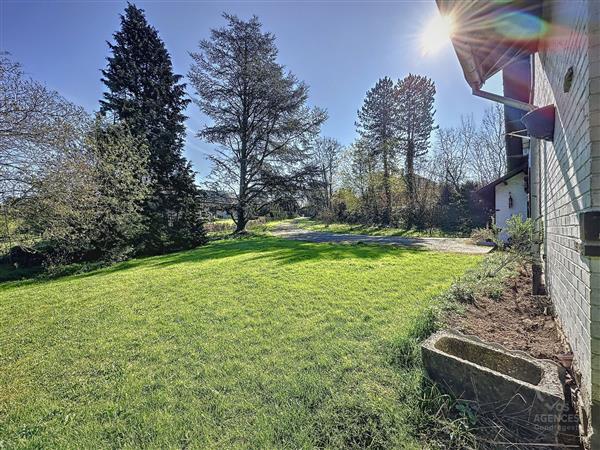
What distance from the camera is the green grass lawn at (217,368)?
74.7 inches

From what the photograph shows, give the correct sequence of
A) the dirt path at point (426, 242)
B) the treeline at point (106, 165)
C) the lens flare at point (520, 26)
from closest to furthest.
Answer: the lens flare at point (520, 26)
the treeline at point (106, 165)
the dirt path at point (426, 242)

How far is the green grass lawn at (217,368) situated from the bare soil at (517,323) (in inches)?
28.5

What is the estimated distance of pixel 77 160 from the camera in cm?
493

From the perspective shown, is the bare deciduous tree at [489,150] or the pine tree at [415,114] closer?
the bare deciduous tree at [489,150]

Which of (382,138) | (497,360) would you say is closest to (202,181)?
(382,138)

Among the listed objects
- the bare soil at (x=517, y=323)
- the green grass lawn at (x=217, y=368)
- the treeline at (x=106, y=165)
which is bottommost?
the green grass lawn at (x=217, y=368)

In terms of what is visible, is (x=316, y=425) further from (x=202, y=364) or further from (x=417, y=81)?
(x=417, y=81)

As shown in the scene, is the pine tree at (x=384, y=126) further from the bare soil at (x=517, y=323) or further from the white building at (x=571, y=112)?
the white building at (x=571, y=112)

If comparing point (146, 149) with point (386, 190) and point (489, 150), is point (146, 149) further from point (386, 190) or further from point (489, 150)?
point (489, 150)

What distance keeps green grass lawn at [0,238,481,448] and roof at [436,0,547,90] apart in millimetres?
3281

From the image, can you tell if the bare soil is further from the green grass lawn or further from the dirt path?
the dirt path

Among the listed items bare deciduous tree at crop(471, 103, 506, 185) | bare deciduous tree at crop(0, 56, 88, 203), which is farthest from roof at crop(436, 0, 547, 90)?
bare deciduous tree at crop(471, 103, 506, 185)

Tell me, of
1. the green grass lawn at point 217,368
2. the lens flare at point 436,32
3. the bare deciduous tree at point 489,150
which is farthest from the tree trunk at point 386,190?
the lens flare at point 436,32

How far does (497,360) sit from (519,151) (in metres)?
9.34
